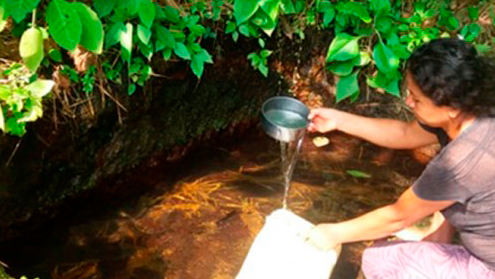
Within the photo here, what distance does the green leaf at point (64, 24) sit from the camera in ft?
6.37

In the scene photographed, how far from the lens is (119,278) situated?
269 cm

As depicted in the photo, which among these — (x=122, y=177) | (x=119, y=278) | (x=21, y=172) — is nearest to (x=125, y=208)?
(x=122, y=177)

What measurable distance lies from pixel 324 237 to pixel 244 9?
1241 millimetres

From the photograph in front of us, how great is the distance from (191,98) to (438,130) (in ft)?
4.77

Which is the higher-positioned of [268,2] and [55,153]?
[268,2]

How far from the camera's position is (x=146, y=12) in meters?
2.28

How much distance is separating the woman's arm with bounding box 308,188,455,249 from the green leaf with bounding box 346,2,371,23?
1.37 meters

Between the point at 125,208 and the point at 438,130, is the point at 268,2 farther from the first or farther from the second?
the point at 125,208

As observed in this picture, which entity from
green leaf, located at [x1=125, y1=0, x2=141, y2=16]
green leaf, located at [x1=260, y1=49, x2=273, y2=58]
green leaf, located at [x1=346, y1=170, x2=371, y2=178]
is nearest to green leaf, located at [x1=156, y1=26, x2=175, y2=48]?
green leaf, located at [x1=125, y1=0, x2=141, y2=16]

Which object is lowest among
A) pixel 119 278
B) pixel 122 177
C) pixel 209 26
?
pixel 119 278

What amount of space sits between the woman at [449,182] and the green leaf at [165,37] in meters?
1.11

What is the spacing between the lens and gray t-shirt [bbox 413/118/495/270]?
1.86 meters

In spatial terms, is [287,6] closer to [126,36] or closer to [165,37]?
[165,37]

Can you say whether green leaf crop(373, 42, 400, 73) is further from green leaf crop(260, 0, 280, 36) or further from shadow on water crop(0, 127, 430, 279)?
shadow on water crop(0, 127, 430, 279)
